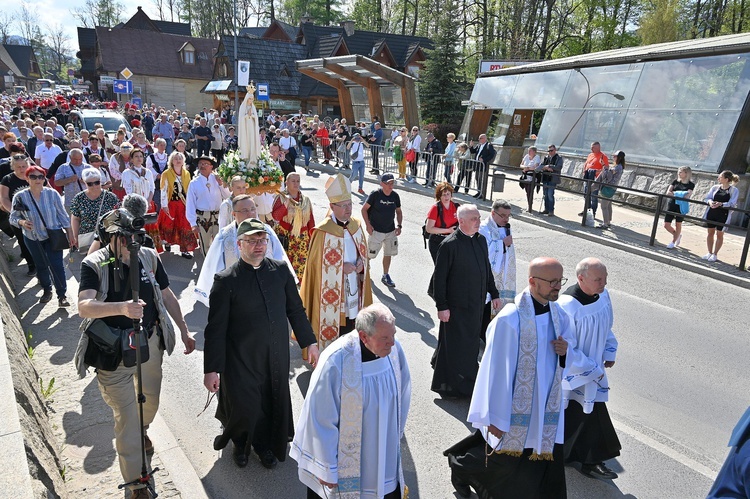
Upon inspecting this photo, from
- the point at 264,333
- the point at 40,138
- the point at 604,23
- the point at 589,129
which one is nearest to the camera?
the point at 264,333

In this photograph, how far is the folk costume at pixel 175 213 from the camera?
9.99m

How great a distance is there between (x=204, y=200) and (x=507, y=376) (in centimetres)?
680

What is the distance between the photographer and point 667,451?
486 centimetres

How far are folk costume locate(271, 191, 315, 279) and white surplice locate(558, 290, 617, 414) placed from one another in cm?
421

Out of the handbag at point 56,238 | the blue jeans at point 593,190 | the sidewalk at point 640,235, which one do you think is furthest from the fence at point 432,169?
the handbag at point 56,238

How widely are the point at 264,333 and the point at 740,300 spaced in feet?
28.7

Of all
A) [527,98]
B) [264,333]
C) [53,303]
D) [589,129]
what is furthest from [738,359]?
[527,98]

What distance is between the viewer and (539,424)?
360 cm

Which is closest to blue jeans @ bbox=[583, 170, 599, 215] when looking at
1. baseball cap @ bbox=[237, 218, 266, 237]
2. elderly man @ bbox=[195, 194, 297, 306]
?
elderly man @ bbox=[195, 194, 297, 306]

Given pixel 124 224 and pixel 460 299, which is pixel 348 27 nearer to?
pixel 460 299

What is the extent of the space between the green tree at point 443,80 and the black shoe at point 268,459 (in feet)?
98.1

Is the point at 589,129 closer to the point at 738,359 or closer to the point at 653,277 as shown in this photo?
the point at 653,277

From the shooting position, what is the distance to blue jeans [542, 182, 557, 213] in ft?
48.7

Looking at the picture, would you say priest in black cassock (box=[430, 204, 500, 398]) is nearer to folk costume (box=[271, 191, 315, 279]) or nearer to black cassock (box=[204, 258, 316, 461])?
black cassock (box=[204, 258, 316, 461])
